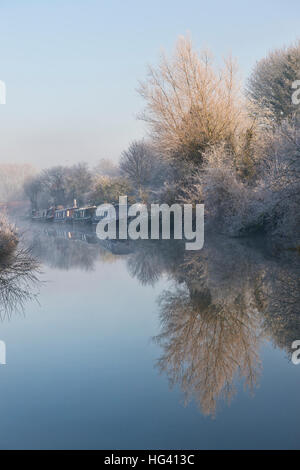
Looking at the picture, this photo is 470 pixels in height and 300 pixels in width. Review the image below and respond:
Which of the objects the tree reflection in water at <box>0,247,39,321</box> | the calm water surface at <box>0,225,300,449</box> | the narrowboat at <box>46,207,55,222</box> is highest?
the narrowboat at <box>46,207,55,222</box>

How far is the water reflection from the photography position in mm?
4509

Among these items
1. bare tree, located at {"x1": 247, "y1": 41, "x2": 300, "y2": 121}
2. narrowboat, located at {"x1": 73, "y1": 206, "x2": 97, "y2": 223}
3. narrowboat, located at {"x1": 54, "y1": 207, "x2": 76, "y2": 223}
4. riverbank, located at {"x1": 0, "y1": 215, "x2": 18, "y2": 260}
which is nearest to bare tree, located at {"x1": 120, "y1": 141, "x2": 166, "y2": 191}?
narrowboat, located at {"x1": 73, "y1": 206, "x2": 97, "y2": 223}

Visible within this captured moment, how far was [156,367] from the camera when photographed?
16.0 ft

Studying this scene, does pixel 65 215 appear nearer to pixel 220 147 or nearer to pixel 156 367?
pixel 220 147

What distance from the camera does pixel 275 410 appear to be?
376 centimetres

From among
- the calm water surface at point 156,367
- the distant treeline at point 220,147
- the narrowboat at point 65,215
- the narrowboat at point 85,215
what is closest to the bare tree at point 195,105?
the distant treeline at point 220,147

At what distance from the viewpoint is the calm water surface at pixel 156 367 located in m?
3.51

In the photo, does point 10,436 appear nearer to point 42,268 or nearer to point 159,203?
point 42,268

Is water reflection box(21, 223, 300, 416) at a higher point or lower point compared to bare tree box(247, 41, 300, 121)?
lower

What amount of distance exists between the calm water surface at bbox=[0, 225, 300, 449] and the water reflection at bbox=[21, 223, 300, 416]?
19 millimetres

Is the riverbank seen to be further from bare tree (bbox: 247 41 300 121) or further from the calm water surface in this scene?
bare tree (bbox: 247 41 300 121)

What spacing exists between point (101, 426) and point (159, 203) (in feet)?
87.9

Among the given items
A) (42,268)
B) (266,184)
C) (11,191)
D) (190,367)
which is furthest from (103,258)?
(11,191)

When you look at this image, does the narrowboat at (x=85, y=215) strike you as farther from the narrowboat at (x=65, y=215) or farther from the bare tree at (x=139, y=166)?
the bare tree at (x=139, y=166)
